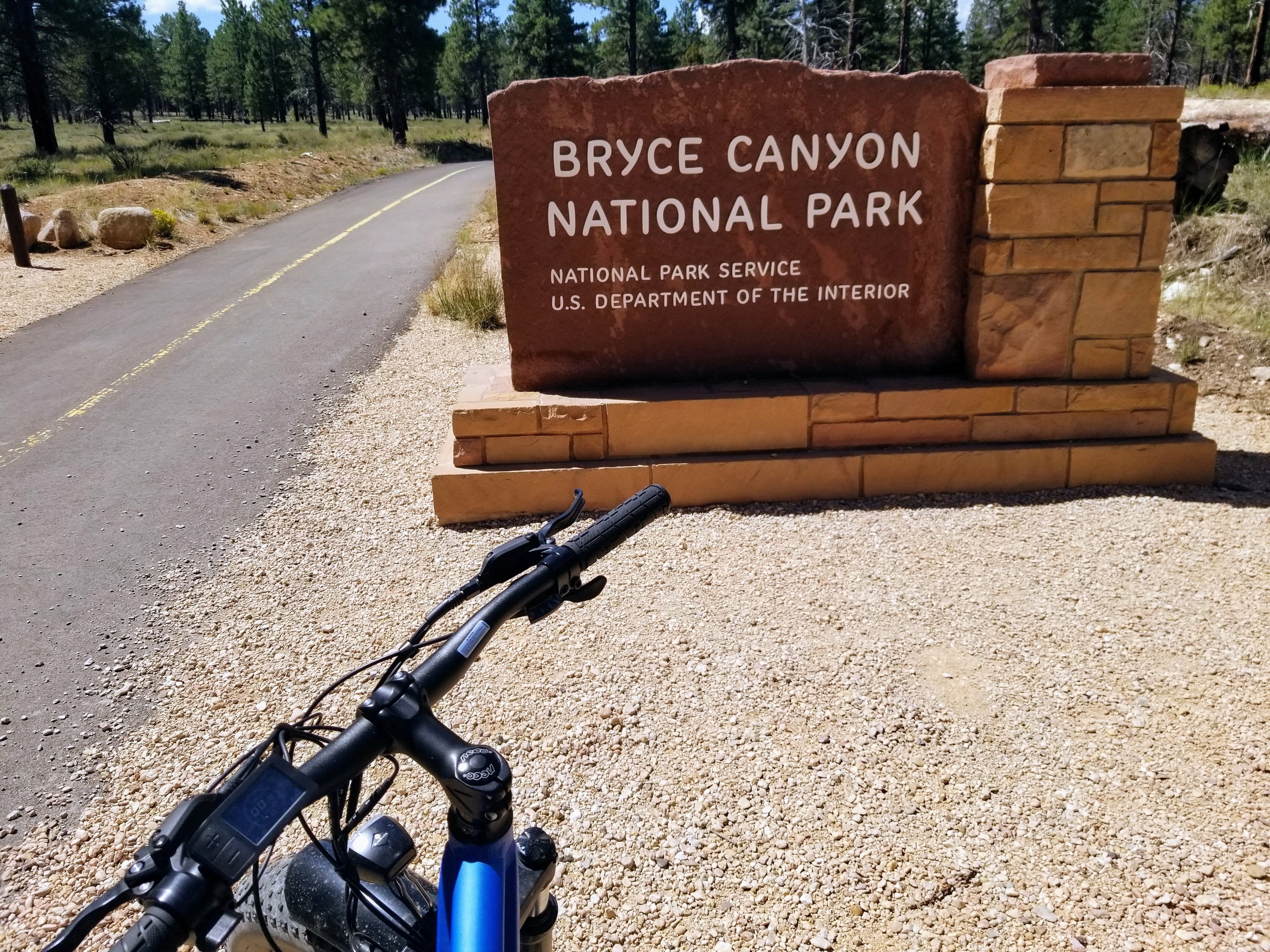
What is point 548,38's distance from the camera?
5425 cm

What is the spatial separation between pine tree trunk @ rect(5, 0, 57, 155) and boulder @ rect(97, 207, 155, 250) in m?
15.7

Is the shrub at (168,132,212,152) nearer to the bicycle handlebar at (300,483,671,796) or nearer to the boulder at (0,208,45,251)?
the boulder at (0,208,45,251)

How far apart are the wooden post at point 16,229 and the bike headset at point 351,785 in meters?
15.8

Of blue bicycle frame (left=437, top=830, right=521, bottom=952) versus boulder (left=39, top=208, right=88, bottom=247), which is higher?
boulder (left=39, top=208, right=88, bottom=247)

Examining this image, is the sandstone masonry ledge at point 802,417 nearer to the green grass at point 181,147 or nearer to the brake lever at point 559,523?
the brake lever at point 559,523

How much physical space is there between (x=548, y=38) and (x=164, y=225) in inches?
1667

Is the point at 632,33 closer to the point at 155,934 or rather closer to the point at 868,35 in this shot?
the point at 868,35

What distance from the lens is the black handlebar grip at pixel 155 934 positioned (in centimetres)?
106

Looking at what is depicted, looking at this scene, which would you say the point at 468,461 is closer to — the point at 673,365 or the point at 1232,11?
the point at 673,365

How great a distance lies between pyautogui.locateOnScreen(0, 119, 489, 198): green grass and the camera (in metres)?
24.9

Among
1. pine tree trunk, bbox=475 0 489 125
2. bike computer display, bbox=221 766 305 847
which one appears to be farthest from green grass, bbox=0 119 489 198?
bike computer display, bbox=221 766 305 847

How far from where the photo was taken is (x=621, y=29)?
57.1 m

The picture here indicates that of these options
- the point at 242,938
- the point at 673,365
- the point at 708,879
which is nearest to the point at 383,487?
the point at 673,365

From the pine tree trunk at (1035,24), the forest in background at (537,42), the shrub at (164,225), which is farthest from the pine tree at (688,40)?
the shrub at (164,225)
